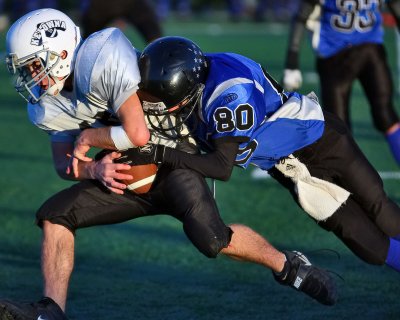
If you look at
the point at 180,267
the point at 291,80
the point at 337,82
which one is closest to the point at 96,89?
the point at 180,267

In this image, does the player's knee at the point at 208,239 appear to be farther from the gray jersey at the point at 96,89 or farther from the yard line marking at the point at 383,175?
the yard line marking at the point at 383,175

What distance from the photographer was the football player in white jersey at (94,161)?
14.0ft

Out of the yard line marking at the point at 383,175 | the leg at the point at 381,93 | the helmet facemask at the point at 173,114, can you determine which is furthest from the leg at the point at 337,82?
the helmet facemask at the point at 173,114

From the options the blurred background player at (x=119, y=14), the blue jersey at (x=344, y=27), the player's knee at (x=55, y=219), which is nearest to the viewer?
the player's knee at (x=55, y=219)

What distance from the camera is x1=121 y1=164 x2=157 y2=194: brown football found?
448 centimetres

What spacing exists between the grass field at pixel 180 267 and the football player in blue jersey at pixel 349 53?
0.65 metres

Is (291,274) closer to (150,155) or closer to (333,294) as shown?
(333,294)

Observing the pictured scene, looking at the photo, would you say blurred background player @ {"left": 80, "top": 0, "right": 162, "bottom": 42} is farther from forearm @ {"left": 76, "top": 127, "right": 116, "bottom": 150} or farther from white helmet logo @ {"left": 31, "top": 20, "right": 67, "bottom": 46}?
forearm @ {"left": 76, "top": 127, "right": 116, "bottom": 150}

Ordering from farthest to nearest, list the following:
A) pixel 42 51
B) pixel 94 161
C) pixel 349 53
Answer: pixel 349 53 → pixel 94 161 → pixel 42 51

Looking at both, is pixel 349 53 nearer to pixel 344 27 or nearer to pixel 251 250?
pixel 344 27

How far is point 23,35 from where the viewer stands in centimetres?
437

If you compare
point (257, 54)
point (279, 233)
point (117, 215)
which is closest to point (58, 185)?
point (279, 233)

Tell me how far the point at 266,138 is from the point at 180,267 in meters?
1.33

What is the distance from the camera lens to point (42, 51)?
4.36 metres
